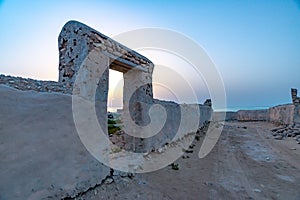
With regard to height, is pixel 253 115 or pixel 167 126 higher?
A: pixel 253 115

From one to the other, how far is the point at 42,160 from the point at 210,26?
26.2 ft

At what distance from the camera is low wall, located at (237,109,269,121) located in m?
22.4

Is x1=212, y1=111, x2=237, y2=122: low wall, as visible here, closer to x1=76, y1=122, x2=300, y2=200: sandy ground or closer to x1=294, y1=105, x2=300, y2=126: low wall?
x1=294, y1=105, x2=300, y2=126: low wall

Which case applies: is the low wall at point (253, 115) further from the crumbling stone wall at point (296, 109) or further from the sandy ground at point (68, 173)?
the sandy ground at point (68, 173)

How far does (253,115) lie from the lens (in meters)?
23.7

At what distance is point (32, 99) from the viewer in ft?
7.79

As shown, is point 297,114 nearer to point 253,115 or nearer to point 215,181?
point 253,115

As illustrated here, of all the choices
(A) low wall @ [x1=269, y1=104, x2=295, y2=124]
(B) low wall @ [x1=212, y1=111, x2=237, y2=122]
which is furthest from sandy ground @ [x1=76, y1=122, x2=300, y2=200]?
(B) low wall @ [x1=212, y1=111, x2=237, y2=122]

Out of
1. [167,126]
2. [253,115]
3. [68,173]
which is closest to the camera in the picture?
[68,173]

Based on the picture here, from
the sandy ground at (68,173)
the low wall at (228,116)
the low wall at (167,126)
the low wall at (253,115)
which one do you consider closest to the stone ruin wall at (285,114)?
the low wall at (253,115)

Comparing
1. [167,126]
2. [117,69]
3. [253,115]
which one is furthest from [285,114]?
[117,69]

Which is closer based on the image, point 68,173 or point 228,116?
point 68,173

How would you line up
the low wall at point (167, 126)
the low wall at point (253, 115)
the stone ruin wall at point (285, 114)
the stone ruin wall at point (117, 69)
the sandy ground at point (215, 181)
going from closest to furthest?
1. the sandy ground at point (215, 181)
2. the stone ruin wall at point (117, 69)
3. the low wall at point (167, 126)
4. the stone ruin wall at point (285, 114)
5. the low wall at point (253, 115)

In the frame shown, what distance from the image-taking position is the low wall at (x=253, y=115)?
2239cm
